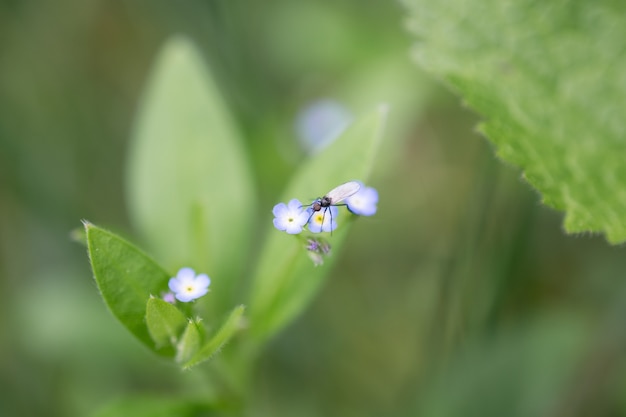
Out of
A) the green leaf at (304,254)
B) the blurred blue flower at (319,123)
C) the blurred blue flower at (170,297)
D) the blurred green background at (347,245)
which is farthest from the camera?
the blurred blue flower at (319,123)

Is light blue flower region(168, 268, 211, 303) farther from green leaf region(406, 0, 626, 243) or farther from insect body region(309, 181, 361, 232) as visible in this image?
green leaf region(406, 0, 626, 243)

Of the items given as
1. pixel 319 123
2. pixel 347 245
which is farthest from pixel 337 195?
pixel 347 245

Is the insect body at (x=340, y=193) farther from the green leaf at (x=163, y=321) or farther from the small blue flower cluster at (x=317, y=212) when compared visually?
the green leaf at (x=163, y=321)

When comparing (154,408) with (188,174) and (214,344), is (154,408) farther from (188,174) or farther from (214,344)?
(188,174)

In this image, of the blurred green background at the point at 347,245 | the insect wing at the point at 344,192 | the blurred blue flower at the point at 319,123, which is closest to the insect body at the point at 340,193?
the insect wing at the point at 344,192

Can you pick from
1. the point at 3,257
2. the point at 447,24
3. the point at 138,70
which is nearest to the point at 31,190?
the point at 3,257

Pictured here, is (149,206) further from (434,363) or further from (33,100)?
(33,100)
